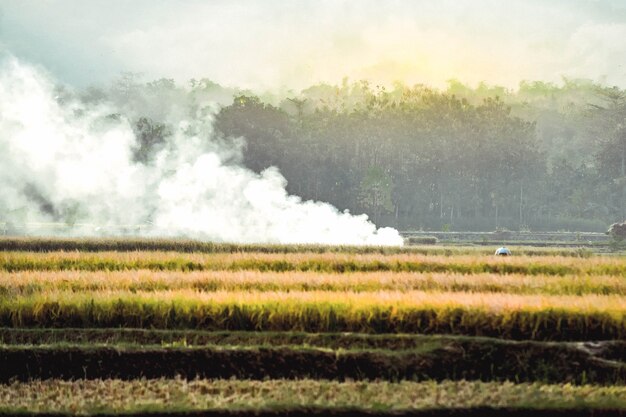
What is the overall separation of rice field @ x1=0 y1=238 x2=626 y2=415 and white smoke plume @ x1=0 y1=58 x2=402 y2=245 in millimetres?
25046

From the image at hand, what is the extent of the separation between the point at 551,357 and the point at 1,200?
48.1 metres

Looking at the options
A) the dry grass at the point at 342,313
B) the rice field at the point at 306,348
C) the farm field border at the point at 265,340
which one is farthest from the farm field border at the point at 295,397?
the dry grass at the point at 342,313

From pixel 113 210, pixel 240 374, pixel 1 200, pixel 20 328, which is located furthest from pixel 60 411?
pixel 1 200

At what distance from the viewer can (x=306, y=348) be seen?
13.3m

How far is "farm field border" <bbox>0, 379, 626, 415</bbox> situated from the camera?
10.8 metres

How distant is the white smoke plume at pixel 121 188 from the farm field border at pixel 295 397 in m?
29.2

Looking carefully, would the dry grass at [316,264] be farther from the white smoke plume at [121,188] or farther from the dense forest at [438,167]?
the dense forest at [438,167]

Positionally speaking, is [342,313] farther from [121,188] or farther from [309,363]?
[121,188]

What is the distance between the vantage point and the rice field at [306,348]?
11383 mm

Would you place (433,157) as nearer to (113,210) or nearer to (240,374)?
(113,210)

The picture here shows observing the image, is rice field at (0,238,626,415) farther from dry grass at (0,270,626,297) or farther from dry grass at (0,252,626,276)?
dry grass at (0,252,626,276)

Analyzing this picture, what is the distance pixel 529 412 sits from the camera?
35.5 ft

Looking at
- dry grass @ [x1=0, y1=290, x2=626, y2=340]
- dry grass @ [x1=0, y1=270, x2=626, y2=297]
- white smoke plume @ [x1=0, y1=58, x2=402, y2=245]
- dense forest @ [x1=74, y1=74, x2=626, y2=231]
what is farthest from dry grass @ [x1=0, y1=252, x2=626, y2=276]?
dense forest @ [x1=74, y1=74, x2=626, y2=231]

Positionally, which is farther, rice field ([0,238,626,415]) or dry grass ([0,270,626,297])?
dry grass ([0,270,626,297])
